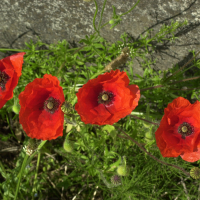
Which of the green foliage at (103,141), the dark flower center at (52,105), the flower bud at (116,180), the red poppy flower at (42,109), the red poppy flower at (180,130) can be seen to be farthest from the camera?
the green foliage at (103,141)

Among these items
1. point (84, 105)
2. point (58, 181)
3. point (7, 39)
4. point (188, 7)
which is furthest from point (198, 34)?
point (58, 181)

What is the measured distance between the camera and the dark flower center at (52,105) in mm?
2127

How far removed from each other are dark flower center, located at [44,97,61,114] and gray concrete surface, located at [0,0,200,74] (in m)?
1.07

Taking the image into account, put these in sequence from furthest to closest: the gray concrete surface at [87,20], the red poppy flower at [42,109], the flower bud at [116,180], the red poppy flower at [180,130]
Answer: the flower bud at [116,180] < the gray concrete surface at [87,20] < the red poppy flower at [180,130] < the red poppy flower at [42,109]

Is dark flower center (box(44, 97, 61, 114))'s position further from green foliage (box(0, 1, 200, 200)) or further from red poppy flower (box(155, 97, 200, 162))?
red poppy flower (box(155, 97, 200, 162))

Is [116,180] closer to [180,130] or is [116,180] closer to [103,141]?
[103,141]

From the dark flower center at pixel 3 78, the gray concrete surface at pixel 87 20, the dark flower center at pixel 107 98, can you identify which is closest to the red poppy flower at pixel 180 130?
the dark flower center at pixel 107 98

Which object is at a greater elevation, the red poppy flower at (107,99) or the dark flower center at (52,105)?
the red poppy flower at (107,99)

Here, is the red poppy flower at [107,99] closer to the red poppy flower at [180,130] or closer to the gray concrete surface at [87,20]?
the red poppy flower at [180,130]

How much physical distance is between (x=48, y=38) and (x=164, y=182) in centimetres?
268

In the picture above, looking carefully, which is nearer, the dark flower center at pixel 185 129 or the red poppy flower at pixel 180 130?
the red poppy flower at pixel 180 130

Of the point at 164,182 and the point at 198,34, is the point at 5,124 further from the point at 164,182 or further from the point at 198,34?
the point at 198,34

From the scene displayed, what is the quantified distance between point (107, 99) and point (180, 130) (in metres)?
0.90

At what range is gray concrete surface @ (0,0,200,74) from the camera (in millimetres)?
2260
